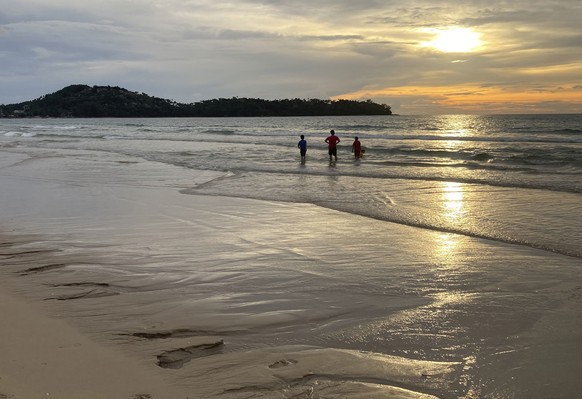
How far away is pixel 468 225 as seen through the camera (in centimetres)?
1026

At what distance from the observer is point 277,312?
5406mm

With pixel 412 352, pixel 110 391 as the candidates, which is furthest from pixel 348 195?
pixel 110 391

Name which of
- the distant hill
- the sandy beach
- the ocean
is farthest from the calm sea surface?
the distant hill

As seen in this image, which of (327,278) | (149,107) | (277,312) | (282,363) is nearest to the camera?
(282,363)

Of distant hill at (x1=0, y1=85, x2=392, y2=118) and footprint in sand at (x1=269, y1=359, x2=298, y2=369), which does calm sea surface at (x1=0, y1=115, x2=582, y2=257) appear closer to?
footprint in sand at (x1=269, y1=359, x2=298, y2=369)

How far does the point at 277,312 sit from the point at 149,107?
7432 inches

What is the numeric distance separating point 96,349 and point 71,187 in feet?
39.2

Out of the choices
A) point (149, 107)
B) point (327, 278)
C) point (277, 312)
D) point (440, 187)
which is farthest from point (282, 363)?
point (149, 107)

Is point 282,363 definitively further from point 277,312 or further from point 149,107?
point 149,107

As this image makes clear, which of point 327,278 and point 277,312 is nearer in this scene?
point 277,312

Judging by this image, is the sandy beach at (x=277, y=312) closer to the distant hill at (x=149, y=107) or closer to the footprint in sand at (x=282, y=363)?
the footprint in sand at (x=282, y=363)

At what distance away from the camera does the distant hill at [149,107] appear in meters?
175

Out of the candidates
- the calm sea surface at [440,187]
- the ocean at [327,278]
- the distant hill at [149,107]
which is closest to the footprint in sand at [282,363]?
the ocean at [327,278]

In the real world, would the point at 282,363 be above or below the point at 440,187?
below
